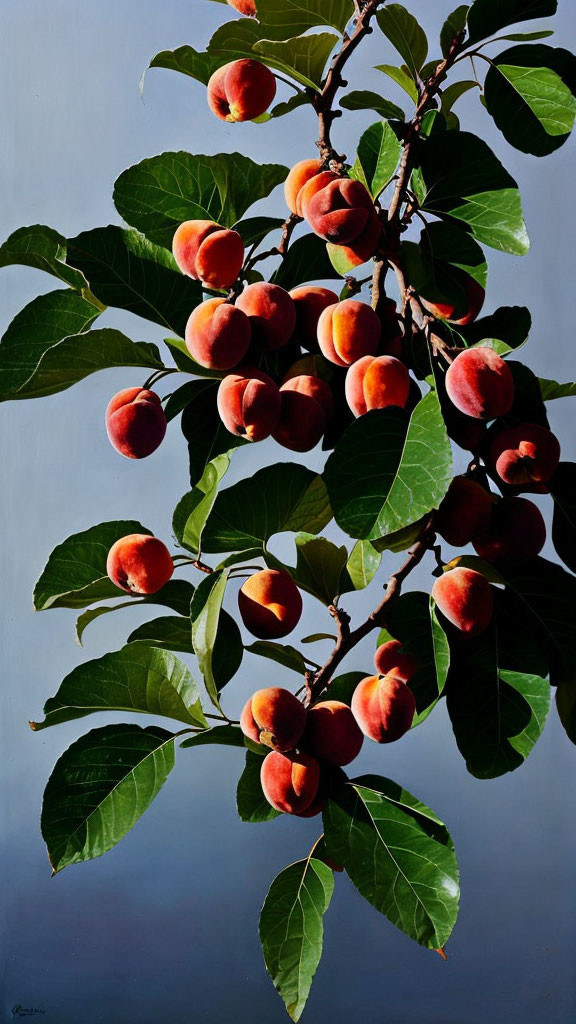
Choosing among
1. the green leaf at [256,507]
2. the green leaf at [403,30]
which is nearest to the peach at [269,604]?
the green leaf at [256,507]

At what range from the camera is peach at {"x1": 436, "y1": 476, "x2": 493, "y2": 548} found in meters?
0.47

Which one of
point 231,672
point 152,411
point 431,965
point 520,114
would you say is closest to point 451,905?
point 231,672

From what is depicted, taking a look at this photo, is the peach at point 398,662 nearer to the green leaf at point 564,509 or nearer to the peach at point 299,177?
the green leaf at point 564,509

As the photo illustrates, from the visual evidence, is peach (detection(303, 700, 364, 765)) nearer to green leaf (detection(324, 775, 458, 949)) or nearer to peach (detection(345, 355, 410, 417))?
green leaf (detection(324, 775, 458, 949))

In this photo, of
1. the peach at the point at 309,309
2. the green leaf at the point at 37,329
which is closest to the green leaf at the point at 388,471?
the peach at the point at 309,309

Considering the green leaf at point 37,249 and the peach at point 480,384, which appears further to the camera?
the green leaf at point 37,249

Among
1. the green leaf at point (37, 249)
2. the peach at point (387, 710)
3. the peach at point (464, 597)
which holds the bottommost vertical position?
the peach at point (387, 710)

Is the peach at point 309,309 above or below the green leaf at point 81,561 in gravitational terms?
above

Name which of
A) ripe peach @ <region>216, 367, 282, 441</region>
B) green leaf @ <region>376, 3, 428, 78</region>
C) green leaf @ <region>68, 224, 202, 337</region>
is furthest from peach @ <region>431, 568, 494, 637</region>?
green leaf @ <region>376, 3, 428, 78</region>

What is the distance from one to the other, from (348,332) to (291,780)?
24cm

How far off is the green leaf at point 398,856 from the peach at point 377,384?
0.22 metres

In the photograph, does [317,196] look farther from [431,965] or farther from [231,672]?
[431,965]

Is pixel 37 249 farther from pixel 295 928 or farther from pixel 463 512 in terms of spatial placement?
pixel 295 928

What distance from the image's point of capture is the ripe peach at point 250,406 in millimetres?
480
